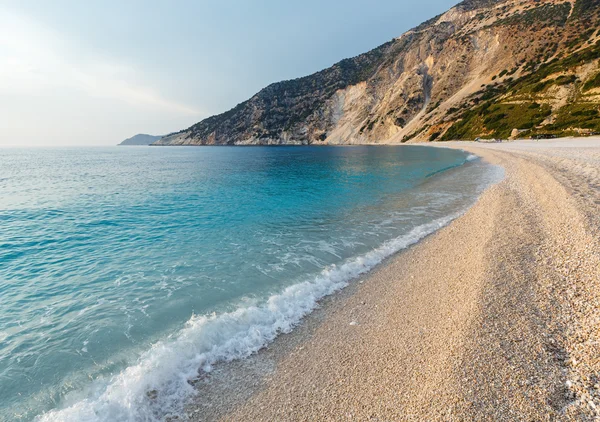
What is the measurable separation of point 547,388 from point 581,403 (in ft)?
1.30

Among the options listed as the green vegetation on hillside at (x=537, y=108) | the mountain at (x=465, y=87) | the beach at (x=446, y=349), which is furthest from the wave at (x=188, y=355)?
the green vegetation on hillside at (x=537, y=108)

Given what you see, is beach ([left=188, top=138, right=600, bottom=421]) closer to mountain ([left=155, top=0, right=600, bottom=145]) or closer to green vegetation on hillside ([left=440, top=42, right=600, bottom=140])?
mountain ([left=155, top=0, right=600, bottom=145])

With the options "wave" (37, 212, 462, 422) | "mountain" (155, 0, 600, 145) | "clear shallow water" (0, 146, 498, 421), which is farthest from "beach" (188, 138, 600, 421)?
"mountain" (155, 0, 600, 145)

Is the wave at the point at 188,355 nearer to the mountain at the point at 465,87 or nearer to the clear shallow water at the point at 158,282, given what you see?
the clear shallow water at the point at 158,282

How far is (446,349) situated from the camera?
555cm

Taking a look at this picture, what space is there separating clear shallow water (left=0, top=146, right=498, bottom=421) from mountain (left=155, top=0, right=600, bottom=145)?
183 ft

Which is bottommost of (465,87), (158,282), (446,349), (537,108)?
(158,282)

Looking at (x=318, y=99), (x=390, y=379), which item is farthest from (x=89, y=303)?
(x=318, y=99)

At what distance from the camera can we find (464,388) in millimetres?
4570

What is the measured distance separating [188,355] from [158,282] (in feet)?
15.2

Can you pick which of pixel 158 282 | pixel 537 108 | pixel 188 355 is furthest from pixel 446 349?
pixel 537 108

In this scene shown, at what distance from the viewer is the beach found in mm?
4398

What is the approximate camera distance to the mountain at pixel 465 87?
6381 centimetres

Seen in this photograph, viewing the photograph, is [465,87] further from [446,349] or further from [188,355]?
[188,355]
